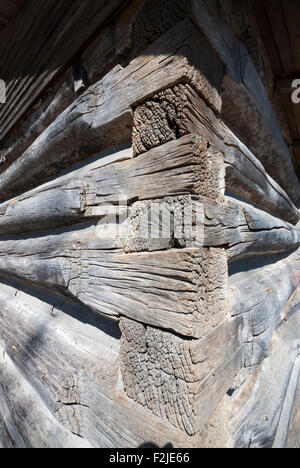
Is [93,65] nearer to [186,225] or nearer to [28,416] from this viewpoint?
[186,225]

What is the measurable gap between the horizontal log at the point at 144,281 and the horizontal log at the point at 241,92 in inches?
28.6

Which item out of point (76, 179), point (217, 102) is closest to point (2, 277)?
point (76, 179)

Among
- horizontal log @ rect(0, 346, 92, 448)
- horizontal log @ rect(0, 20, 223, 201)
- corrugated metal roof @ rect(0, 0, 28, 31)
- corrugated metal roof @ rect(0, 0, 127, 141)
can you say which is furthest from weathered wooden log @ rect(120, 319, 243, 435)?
corrugated metal roof @ rect(0, 0, 28, 31)

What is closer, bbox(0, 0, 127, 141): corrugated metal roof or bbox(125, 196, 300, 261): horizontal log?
bbox(125, 196, 300, 261): horizontal log

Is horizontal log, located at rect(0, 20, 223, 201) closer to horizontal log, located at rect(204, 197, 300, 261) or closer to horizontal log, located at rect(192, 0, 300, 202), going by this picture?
horizontal log, located at rect(192, 0, 300, 202)

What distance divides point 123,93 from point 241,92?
1.77 feet

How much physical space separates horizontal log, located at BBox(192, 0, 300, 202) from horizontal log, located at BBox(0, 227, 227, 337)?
73 cm

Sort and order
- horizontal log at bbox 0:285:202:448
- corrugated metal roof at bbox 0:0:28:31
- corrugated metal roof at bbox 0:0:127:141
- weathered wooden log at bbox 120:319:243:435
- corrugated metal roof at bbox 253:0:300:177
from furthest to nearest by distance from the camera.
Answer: corrugated metal roof at bbox 0:0:28:31 < corrugated metal roof at bbox 253:0:300:177 < corrugated metal roof at bbox 0:0:127:141 < horizontal log at bbox 0:285:202:448 < weathered wooden log at bbox 120:319:243:435

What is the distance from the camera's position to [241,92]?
1082 millimetres

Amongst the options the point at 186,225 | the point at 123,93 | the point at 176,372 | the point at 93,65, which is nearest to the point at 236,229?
the point at 186,225

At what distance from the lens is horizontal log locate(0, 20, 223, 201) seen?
76 centimetres

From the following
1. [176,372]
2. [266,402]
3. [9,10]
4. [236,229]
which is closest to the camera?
[176,372]

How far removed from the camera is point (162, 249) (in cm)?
78
